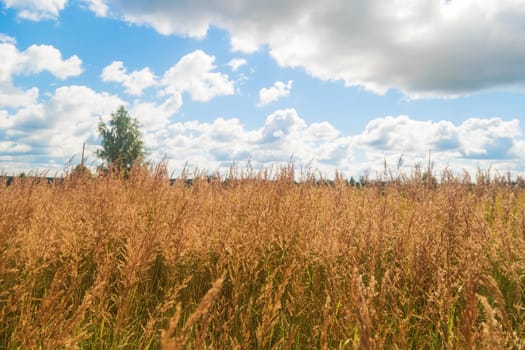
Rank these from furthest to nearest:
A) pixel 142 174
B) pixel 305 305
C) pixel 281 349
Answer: pixel 142 174
pixel 305 305
pixel 281 349

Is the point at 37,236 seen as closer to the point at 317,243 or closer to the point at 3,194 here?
the point at 317,243

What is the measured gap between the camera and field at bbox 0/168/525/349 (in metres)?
1.83

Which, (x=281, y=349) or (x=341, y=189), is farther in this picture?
(x=341, y=189)

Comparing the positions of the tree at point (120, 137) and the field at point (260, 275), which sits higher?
the tree at point (120, 137)

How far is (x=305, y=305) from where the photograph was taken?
104 inches

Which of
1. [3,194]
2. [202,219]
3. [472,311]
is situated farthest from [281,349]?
[3,194]

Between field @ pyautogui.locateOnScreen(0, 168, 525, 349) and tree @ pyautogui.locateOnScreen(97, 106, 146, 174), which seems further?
tree @ pyautogui.locateOnScreen(97, 106, 146, 174)

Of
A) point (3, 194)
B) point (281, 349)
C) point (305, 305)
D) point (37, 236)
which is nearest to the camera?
point (281, 349)

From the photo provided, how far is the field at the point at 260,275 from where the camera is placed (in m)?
1.83

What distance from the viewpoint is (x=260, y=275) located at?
3146mm

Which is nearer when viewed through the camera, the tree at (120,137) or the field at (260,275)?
the field at (260,275)

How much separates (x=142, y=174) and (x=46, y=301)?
3.87 meters

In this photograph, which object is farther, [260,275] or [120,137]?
[120,137]

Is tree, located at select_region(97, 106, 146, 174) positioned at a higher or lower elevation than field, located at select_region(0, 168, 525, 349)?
higher
